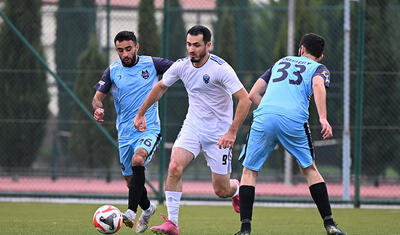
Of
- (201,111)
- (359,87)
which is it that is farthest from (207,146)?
(359,87)

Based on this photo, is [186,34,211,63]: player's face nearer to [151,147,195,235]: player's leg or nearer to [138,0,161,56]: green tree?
[151,147,195,235]: player's leg

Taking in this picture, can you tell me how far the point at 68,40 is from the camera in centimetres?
1905

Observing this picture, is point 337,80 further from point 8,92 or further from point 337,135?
point 8,92

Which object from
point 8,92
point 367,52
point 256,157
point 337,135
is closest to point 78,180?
point 8,92

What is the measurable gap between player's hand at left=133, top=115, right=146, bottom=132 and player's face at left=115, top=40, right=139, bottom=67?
87 cm

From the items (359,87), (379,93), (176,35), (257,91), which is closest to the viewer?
(257,91)

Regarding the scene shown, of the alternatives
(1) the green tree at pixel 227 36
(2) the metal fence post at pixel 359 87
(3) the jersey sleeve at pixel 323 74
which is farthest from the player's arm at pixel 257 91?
(1) the green tree at pixel 227 36

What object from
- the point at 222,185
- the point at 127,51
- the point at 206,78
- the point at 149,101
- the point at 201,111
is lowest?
the point at 222,185

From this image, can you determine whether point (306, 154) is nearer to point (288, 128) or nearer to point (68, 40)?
point (288, 128)

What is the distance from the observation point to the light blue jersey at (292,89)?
20.4 ft

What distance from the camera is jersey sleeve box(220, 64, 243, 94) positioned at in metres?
6.62

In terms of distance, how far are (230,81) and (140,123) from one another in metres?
1.02

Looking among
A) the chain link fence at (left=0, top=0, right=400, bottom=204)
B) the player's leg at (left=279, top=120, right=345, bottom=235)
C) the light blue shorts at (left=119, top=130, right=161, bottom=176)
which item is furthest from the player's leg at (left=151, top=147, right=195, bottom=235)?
the chain link fence at (left=0, top=0, right=400, bottom=204)

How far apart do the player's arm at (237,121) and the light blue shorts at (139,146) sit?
1.10 meters
